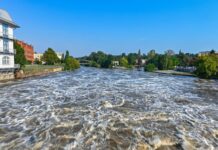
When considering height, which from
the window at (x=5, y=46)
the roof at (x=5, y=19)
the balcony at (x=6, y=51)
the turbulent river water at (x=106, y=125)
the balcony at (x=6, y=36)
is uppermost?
the roof at (x=5, y=19)

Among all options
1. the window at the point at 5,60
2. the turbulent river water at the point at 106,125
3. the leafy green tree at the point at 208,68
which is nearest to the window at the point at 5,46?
the window at the point at 5,60

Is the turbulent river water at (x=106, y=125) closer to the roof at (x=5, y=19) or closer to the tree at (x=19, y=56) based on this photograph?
the roof at (x=5, y=19)

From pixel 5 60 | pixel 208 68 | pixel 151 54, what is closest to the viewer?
pixel 5 60

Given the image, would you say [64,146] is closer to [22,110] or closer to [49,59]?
[22,110]

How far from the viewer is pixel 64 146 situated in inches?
312

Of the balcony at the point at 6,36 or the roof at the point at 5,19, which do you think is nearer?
the roof at the point at 5,19

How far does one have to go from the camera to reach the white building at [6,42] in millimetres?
29947

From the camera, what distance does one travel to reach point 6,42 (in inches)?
1235

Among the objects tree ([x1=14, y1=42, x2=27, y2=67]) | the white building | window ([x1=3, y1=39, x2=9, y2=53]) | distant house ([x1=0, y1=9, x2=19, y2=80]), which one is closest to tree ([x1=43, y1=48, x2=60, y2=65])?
tree ([x1=14, y1=42, x2=27, y2=67])

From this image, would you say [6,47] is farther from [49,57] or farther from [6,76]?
[49,57]

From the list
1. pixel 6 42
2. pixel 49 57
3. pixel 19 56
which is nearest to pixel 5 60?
pixel 6 42

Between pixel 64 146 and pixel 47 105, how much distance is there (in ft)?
23.8

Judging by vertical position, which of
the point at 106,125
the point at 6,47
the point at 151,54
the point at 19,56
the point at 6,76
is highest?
the point at 151,54

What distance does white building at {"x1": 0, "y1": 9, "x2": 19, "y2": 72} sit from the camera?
29.9 metres
